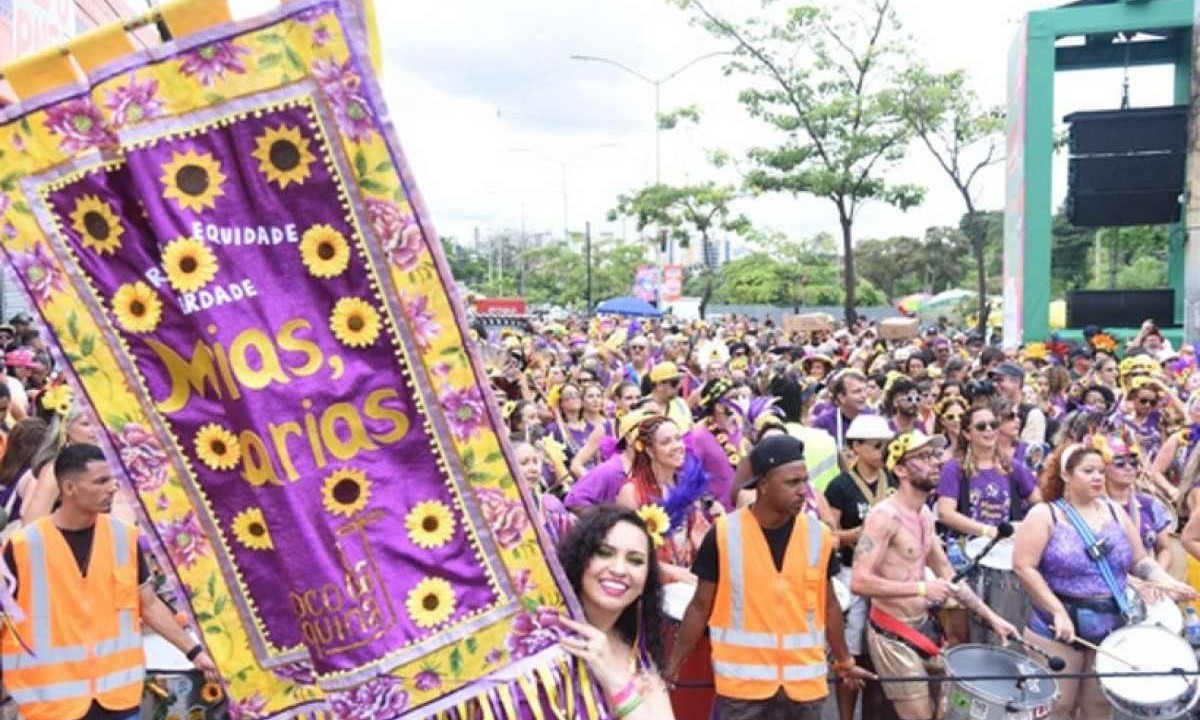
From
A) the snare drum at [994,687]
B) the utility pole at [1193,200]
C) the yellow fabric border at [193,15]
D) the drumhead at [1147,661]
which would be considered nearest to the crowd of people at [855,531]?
the snare drum at [994,687]

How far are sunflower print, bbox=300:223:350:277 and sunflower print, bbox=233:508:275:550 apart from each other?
0.51 m

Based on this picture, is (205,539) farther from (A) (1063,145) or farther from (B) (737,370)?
(A) (1063,145)

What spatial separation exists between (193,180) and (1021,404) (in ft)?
29.0

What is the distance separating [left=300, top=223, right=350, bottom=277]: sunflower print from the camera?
194cm

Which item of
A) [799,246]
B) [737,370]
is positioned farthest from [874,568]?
[799,246]

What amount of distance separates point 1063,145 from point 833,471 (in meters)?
25.7

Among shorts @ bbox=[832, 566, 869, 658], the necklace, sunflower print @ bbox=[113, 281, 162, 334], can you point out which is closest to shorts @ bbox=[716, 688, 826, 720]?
shorts @ bbox=[832, 566, 869, 658]

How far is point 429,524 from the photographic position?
6.79 feet

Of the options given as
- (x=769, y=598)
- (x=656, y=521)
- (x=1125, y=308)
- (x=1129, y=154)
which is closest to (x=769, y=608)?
(x=769, y=598)

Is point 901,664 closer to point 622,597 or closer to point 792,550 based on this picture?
point 792,550

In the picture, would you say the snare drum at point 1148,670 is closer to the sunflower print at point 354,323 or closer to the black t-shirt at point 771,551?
the black t-shirt at point 771,551

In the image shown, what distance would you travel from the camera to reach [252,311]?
1.92 m

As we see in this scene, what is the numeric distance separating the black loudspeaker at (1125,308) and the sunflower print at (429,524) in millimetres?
23295

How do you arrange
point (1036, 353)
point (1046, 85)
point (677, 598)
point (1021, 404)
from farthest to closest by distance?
point (1046, 85)
point (1036, 353)
point (1021, 404)
point (677, 598)
